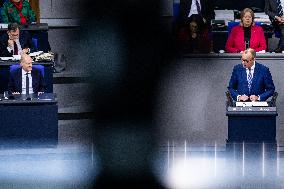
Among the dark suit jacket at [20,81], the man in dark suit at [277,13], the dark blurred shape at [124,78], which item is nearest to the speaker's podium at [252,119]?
the dark suit jacket at [20,81]

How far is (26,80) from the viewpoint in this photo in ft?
20.8

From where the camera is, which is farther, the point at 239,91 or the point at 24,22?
the point at 24,22

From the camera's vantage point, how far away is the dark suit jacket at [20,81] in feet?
20.6

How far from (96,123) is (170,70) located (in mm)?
86

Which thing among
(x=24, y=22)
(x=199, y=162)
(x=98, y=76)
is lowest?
(x=199, y=162)

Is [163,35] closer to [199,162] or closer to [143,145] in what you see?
[143,145]

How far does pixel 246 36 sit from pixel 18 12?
2.46 meters

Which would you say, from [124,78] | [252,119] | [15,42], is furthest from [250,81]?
[124,78]

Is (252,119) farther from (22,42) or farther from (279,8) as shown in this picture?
(22,42)

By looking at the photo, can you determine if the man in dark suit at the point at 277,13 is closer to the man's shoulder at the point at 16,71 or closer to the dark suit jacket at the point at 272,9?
the dark suit jacket at the point at 272,9

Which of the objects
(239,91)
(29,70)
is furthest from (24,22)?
(239,91)

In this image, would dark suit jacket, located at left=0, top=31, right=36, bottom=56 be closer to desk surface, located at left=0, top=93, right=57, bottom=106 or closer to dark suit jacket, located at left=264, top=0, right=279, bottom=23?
desk surface, located at left=0, top=93, right=57, bottom=106

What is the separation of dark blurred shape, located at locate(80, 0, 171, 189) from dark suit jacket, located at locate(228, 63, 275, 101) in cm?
522

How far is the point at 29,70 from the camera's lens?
6316 mm
